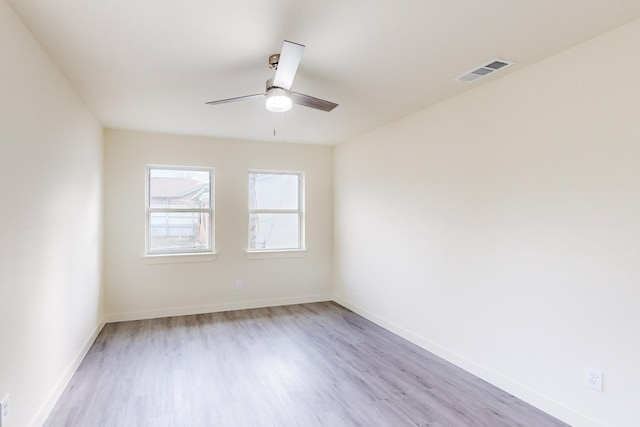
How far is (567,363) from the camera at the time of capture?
2.31 m

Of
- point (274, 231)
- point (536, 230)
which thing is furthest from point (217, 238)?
point (536, 230)

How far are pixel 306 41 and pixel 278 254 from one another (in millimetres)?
3481

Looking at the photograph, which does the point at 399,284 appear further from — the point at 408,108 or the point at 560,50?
the point at 560,50

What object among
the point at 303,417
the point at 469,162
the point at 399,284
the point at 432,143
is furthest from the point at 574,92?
the point at 303,417

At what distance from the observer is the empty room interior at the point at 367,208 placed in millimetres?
1984

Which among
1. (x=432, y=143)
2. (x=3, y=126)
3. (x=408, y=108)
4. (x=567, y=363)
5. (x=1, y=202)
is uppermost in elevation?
(x=408, y=108)

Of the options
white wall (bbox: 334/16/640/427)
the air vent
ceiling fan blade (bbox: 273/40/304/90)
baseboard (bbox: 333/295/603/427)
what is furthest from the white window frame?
the air vent

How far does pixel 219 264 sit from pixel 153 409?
253 centimetres

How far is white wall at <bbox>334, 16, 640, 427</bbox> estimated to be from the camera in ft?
6.75

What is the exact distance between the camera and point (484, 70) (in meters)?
2.62

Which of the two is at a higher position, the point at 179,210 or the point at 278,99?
the point at 278,99

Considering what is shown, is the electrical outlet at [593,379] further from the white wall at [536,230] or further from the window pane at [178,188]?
the window pane at [178,188]

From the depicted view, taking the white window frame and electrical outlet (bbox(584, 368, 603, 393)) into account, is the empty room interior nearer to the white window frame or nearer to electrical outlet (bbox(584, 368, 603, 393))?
electrical outlet (bbox(584, 368, 603, 393))

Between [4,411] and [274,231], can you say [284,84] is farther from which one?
[274,231]
